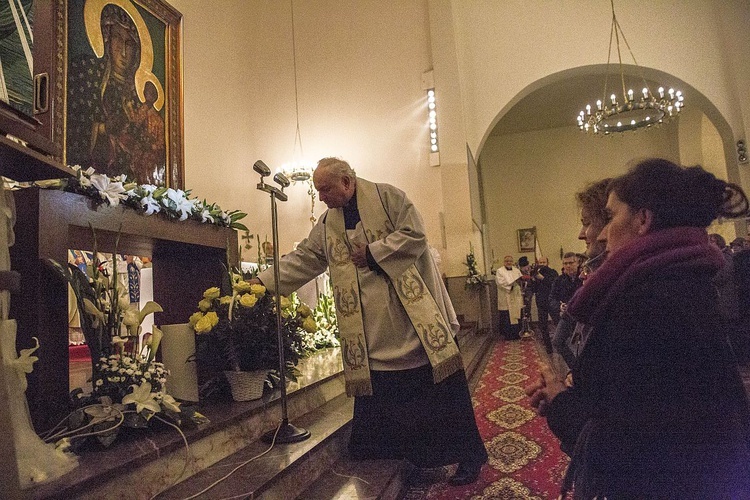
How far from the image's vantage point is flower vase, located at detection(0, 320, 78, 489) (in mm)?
1490

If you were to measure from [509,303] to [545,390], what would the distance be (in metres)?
7.89

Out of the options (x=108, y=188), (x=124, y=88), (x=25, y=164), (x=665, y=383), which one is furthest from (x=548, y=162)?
(x=25, y=164)

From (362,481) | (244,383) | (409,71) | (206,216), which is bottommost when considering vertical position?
(362,481)

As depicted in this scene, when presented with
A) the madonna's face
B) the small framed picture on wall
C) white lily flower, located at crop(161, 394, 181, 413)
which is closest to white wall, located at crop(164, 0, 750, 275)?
the madonna's face

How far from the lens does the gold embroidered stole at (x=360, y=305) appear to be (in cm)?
254

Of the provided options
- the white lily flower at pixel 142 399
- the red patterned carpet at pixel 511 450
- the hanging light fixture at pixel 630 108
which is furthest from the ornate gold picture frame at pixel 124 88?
the hanging light fixture at pixel 630 108

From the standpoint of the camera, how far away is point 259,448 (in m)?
2.50

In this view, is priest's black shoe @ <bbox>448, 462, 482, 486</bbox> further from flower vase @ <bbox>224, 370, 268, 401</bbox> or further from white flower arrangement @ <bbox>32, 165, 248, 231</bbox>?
white flower arrangement @ <bbox>32, 165, 248, 231</bbox>

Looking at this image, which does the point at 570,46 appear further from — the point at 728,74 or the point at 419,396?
the point at 419,396

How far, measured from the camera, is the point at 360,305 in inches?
105

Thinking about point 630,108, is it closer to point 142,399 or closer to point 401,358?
point 401,358

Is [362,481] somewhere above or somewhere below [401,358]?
below

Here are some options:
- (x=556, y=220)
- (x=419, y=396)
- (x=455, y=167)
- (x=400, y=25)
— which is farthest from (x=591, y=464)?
(x=556, y=220)

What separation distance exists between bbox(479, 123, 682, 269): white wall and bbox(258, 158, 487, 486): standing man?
1211 centimetres
